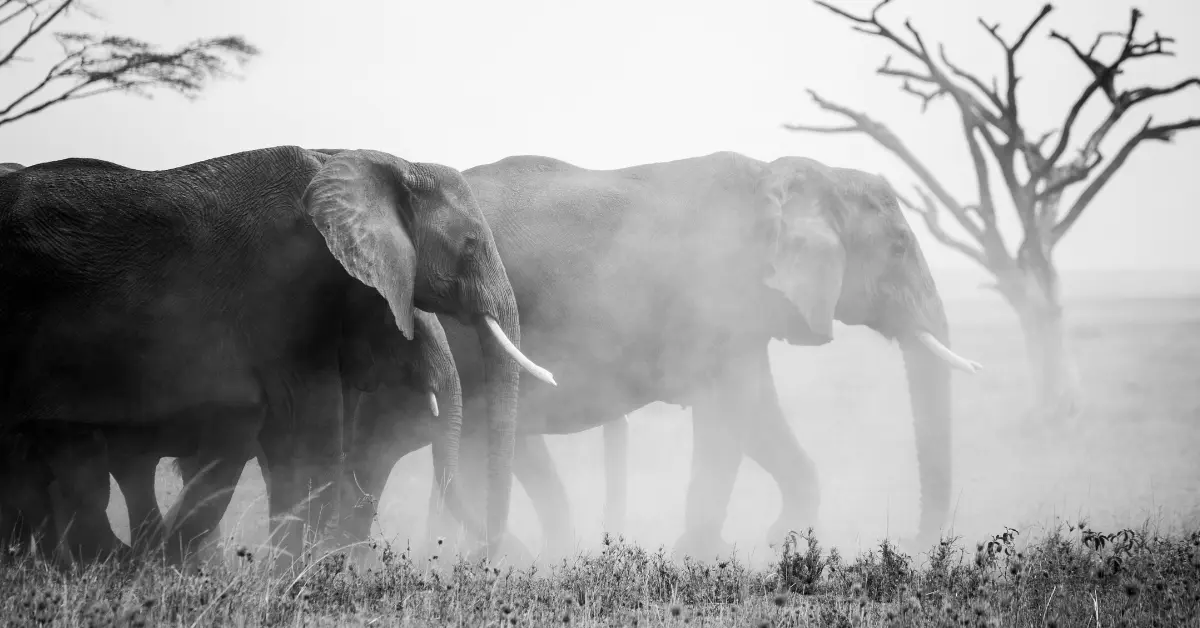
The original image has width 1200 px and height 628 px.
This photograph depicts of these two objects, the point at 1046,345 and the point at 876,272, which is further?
the point at 1046,345

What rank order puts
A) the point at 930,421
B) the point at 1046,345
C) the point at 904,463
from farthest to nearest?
the point at 1046,345, the point at 904,463, the point at 930,421

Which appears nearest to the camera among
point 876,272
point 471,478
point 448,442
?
point 448,442

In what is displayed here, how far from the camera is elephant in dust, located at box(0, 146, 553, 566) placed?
27.7 ft

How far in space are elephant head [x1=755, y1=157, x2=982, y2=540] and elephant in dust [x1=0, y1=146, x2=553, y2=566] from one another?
434 centimetres

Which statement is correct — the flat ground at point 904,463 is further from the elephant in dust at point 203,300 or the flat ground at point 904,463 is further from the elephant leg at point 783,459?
the elephant in dust at point 203,300

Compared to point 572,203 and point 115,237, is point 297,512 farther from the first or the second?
point 572,203

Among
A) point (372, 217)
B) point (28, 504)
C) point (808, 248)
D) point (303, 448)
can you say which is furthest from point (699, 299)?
point (28, 504)

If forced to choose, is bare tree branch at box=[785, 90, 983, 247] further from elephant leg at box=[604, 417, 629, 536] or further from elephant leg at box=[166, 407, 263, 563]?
elephant leg at box=[166, 407, 263, 563]

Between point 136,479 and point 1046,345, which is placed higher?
point 1046,345

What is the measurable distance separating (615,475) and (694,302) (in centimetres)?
369

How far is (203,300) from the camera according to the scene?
8.45 metres

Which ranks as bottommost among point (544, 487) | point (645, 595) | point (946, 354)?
point (645, 595)

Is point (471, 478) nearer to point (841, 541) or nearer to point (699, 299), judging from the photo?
point (699, 299)

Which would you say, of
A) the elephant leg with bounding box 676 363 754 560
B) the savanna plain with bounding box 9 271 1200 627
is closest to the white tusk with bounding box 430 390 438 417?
the savanna plain with bounding box 9 271 1200 627
